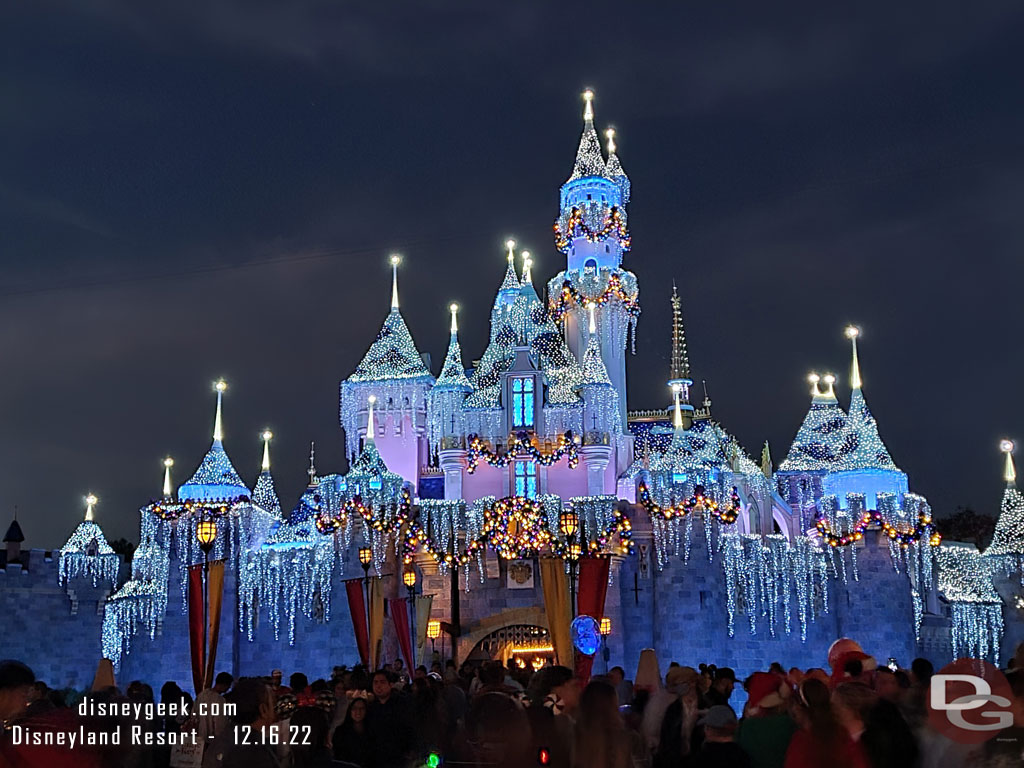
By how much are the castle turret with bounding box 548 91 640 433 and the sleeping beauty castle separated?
7 cm

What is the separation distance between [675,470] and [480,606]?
6.18m

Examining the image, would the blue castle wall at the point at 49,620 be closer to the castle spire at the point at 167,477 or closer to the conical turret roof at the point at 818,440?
the castle spire at the point at 167,477

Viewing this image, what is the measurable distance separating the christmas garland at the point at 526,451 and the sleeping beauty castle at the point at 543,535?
0.26 feet

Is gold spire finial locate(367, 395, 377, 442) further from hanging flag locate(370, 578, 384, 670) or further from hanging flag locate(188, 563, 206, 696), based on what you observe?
hanging flag locate(188, 563, 206, 696)

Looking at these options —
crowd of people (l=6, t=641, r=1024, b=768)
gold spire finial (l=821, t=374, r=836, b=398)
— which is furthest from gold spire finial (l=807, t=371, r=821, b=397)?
crowd of people (l=6, t=641, r=1024, b=768)

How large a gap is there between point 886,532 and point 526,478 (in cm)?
952

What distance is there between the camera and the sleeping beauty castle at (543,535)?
105 ft

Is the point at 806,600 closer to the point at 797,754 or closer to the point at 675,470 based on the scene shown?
the point at 675,470

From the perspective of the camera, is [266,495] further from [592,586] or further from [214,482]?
[592,586]

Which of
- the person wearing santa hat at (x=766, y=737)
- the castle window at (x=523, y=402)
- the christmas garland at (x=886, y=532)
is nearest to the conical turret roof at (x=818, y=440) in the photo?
the christmas garland at (x=886, y=532)

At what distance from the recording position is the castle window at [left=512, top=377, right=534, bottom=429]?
3403 cm

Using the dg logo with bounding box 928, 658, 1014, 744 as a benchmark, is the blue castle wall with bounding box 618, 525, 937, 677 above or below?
below

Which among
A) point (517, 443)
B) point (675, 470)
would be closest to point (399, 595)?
point (517, 443)

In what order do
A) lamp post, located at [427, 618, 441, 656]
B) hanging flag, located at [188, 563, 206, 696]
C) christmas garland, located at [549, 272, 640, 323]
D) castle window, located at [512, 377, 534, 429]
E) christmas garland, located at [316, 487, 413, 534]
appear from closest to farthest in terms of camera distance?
hanging flag, located at [188, 563, 206, 696] → christmas garland, located at [316, 487, 413, 534] → lamp post, located at [427, 618, 441, 656] → castle window, located at [512, 377, 534, 429] → christmas garland, located at [549, 272, 640, 323]
